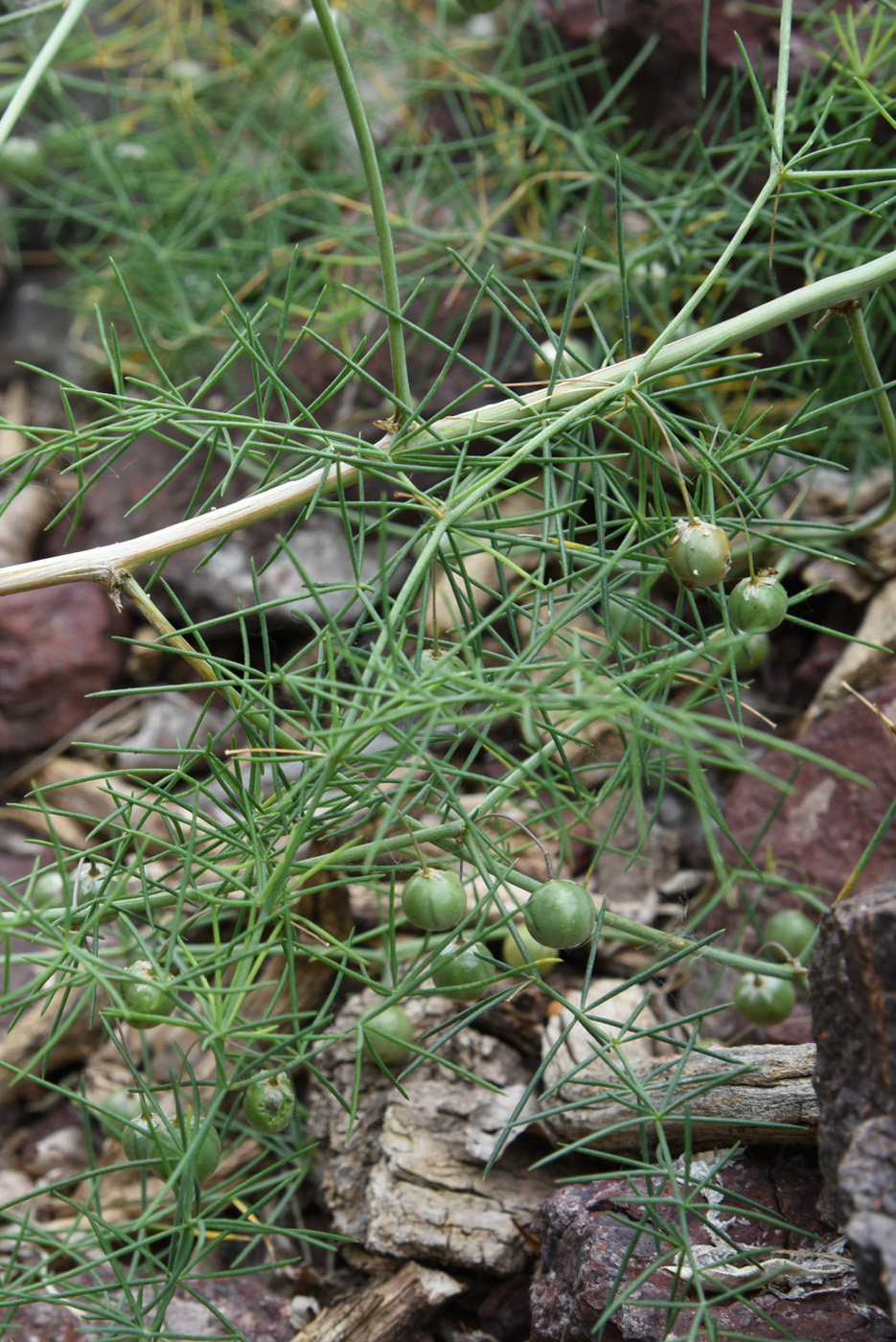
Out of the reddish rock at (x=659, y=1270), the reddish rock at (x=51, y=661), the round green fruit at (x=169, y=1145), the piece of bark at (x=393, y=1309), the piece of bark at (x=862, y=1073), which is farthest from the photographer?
the reddish rock at (x=51, y=661)

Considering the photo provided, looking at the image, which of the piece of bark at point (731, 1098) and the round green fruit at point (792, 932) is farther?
the round green fruit at point (792, 932)

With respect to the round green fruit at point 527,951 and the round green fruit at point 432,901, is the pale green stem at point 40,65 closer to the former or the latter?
the round green fruit at point 432,901

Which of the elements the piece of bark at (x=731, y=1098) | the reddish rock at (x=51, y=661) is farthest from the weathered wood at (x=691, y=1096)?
the reddish rock at (x=51, y=661)

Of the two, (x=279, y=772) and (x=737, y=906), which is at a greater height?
(x=279, y=772)

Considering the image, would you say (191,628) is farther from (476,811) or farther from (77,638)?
(77,638)

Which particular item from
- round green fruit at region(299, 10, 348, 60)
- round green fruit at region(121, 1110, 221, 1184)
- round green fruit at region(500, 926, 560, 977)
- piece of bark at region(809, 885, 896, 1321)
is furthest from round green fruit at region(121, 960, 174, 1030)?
round green fruit at region(299, 10, 348, 60)

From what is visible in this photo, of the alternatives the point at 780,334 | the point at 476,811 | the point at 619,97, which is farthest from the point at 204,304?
the point at 476,811

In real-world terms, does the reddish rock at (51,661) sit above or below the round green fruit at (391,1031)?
above

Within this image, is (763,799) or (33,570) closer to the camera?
(33,570)
